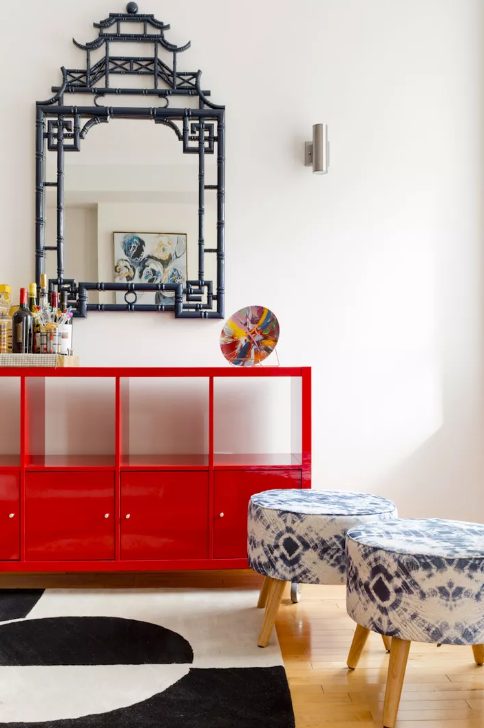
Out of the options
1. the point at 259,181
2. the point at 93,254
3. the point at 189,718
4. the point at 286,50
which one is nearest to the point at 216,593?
the point at 189,718

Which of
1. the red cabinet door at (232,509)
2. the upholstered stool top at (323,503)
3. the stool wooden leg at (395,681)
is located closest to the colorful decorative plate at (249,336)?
the red cabinet door at (232,509)

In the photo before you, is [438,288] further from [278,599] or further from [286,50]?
[278,599]

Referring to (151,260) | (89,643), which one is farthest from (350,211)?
(89,643)

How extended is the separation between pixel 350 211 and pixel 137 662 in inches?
81.0

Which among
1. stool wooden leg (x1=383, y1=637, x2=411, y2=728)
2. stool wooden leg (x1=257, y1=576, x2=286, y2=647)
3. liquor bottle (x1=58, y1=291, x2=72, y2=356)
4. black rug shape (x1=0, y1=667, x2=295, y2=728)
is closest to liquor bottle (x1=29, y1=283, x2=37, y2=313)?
liquor bottle (x1=58, y1=291, x2=72, y2=356)

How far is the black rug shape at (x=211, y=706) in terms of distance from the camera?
171 centimetres

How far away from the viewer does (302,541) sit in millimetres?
2170

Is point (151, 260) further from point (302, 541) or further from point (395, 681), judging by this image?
point (395, 681)

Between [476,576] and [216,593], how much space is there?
4.12 ft

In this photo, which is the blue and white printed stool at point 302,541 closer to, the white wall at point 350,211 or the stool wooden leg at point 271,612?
the stool wooden leg at point 271,612

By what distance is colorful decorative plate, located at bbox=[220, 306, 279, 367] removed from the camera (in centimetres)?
288

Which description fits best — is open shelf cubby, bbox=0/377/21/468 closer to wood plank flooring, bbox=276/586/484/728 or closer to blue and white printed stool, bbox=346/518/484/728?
wood plank flooring, bbox=276/586/484/728

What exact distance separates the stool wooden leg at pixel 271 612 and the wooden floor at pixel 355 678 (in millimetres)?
65

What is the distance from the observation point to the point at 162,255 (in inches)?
122
